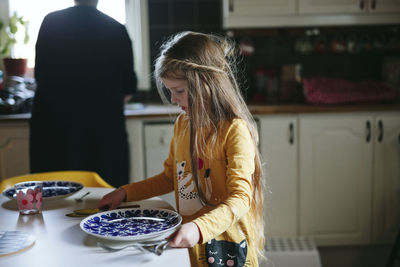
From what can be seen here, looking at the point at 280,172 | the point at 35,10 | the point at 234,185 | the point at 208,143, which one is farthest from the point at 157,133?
the point at 234,185

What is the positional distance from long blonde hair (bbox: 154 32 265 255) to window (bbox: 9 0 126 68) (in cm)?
201

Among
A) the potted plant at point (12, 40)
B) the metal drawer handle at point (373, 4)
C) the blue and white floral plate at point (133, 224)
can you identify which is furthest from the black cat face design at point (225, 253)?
the potted plant at point (12, 40)

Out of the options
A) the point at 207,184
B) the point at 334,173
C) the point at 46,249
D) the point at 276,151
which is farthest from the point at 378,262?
the point at 46,249

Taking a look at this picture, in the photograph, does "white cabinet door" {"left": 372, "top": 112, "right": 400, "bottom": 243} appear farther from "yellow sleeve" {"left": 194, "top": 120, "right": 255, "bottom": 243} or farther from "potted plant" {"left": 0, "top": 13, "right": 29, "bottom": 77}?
"potted plant" {"left": 0, "top": 13, "right": 29, "bottom": 77}

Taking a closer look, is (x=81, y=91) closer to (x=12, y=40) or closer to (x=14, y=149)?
(x=14, y=149)

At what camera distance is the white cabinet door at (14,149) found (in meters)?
2.55

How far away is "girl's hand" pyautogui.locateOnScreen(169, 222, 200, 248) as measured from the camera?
0.91 m

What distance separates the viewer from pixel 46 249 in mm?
929

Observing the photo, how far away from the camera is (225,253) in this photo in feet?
4.00

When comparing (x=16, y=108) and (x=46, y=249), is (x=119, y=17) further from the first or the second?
(x=46, y=249)

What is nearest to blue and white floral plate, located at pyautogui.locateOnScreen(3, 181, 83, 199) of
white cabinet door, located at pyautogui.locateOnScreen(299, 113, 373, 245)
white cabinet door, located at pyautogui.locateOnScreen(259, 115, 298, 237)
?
white cabinet door, located at pyautogui.locateOnScreen(259, 115, 298, 237)

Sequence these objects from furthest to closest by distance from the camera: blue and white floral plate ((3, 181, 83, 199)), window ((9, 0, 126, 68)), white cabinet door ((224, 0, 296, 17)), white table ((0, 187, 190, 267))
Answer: window ((9, 0, 126, 68))
white cabinet door ((224, 0, 296, 17))
blue and white floral plate ((3, 181, 83, 199))
white table ((0, 187, 190, 267))

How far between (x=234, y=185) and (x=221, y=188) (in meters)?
0.15

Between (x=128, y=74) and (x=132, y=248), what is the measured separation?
1.55 metres
